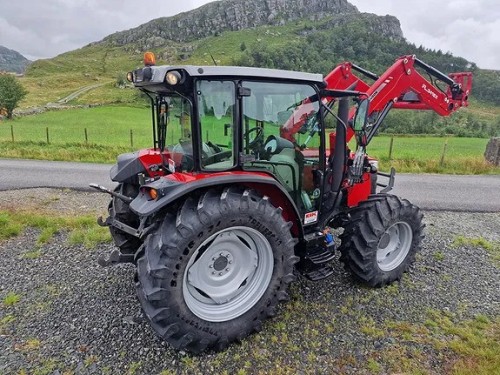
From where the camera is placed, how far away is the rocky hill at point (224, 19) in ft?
564

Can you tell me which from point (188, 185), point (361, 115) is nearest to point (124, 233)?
point (188, 185)

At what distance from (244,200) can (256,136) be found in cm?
63

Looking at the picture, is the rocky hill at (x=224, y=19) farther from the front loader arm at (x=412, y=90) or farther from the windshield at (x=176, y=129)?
the windshield at (x=176, y=129)

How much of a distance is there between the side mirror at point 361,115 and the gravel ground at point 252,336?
1.72 metres

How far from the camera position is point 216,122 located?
2932mm

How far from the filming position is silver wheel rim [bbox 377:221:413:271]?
4.05 m

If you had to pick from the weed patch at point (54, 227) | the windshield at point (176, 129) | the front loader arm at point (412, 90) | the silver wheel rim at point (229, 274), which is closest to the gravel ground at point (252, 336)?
the weed patch at point (54, 227)

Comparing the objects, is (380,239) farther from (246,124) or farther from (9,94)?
(9,94)

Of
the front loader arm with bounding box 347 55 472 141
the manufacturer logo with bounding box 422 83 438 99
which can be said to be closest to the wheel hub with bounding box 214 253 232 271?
the front loader arm with bounding box 347 55 472 141

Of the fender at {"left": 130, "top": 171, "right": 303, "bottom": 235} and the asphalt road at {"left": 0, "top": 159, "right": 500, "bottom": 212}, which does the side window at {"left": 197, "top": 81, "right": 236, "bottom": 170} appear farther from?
the asphalt road at {"left": 0, "top": 159, "right": 500, "bottom": 212}

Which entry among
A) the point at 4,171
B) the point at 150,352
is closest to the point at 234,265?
the point at 150,352

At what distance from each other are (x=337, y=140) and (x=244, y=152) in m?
1.20

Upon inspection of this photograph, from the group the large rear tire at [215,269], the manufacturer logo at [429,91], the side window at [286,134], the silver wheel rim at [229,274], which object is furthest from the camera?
the manufacturer logo at [429,91]

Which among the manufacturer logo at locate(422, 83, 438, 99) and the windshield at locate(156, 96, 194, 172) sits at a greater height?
the manufacturer logo at locate(422, 83, 438, 99)
